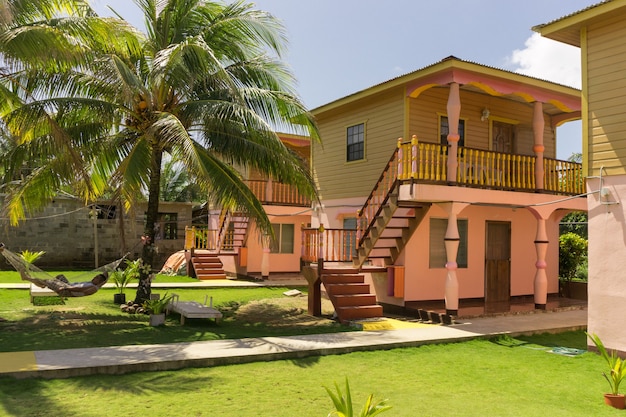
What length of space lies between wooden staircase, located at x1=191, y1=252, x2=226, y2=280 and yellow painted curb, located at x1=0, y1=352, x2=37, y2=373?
1314 cm

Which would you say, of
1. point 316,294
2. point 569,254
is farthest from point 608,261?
point 569,254

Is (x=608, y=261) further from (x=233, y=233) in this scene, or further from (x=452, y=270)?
(x=233, y=233)

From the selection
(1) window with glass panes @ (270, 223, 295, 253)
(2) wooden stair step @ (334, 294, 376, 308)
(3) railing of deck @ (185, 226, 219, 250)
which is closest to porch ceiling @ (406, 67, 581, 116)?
(2) wooden stair step @ (334, 294, 376, 308)

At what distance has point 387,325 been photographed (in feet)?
38.6

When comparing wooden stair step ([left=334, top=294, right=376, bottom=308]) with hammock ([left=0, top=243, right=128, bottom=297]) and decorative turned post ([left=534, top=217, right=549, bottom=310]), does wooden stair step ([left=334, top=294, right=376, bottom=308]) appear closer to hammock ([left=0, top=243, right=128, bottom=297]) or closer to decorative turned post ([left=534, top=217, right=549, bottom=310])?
decorative turned post ([left=534, top=217, right=549, bottom=310])

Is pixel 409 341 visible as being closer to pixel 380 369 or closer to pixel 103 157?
pixel 380 369

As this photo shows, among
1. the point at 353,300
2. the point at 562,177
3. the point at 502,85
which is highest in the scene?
the point at 502,85

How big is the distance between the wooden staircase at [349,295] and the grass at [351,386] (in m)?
3.08

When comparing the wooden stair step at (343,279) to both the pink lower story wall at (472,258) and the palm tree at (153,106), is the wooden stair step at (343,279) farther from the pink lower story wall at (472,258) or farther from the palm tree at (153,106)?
the palm tree at (153,106)

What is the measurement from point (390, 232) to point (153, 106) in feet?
21.3

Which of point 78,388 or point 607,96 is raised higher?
point 607,96

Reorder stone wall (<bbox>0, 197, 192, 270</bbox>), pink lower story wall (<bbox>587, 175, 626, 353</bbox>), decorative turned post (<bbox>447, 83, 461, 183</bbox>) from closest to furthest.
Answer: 1. pink lower story wall (<bbox>587, 175, 626, 353</bbox>)
2. decorative turned post (<bbox>447, 83, 461, 183</bbox>)
3. stone wall (<bbox>0, 197, 192, 270</bbox>)

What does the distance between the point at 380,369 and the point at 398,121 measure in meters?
7.92

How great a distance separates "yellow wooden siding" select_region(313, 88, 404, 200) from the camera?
14750mm
